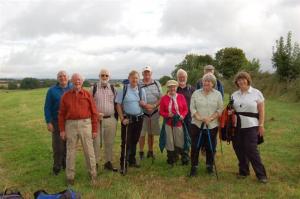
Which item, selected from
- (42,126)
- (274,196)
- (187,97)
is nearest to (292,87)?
(42,126)

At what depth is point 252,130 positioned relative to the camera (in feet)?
27.9

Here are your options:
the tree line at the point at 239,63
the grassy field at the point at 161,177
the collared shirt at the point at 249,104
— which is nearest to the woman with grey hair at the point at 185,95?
the grassy field at the point at 161,177

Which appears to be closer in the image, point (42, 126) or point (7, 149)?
Answer: point (7, 149)

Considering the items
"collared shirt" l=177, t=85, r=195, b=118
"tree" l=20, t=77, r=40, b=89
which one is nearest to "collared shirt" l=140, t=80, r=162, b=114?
"collared shirt" l=177, t=85, r=195, b=118

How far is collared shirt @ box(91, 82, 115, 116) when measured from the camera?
29.6 feet

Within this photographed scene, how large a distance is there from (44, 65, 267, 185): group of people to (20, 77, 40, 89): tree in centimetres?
4561

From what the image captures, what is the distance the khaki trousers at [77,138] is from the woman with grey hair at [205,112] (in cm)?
216

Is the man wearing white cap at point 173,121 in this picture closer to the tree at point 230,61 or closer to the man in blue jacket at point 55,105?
the man in blue jacket at point 55,105

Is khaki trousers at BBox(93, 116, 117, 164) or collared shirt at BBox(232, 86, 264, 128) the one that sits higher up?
collared shirt at BBox(232, 86, 264, 128)

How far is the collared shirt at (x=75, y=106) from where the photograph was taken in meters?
8.22

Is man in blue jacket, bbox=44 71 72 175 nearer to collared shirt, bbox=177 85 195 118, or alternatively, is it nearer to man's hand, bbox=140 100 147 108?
man's hand, bbox=140 100 147 108

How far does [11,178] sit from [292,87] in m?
23.1

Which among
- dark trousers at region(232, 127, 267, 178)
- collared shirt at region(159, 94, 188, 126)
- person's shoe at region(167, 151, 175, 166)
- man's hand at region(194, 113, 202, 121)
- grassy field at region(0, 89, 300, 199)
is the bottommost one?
grassy field at region(0, 89, 300, 199)

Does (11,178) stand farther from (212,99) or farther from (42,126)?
(42,126)
